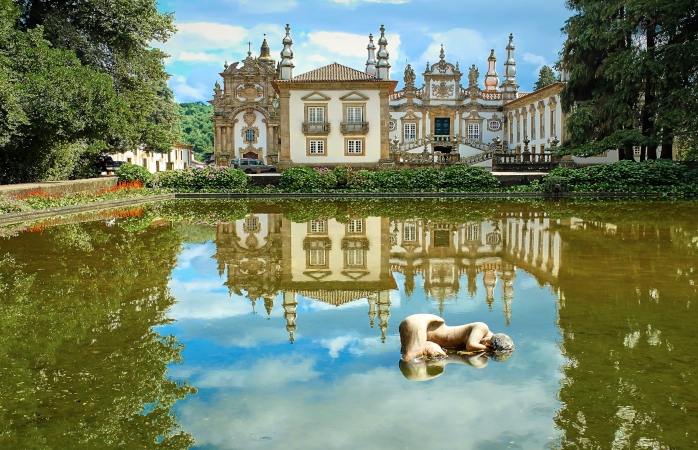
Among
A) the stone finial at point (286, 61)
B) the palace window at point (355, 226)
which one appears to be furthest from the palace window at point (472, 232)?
the stone finial at point (286, 61)

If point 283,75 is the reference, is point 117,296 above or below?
below

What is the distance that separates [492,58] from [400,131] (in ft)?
45.5

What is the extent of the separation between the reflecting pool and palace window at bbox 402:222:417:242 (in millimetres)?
327

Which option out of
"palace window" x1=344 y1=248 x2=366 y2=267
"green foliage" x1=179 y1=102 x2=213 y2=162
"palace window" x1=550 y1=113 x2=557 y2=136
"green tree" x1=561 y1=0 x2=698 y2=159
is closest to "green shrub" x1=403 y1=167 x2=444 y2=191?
"green tree" x1=561 y1=0 x2=698 y2=159

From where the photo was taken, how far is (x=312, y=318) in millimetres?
7414

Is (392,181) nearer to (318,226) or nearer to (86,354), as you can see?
(318,226)

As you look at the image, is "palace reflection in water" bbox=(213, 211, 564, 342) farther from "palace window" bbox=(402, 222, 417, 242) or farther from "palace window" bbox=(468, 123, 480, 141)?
"palace window" bbox=(468, 123, 480, 141)

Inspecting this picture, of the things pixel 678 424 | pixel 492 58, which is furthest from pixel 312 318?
pixel 492 58

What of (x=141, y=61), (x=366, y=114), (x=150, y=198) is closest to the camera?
(x=150, y=198)

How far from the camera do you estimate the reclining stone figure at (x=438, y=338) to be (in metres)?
5.96

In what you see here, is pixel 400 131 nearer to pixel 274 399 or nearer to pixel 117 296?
pixel 117 296

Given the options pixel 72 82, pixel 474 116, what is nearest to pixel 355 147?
pixel 72 82

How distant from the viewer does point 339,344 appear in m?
6.43

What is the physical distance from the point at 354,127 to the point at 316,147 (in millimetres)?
2324
